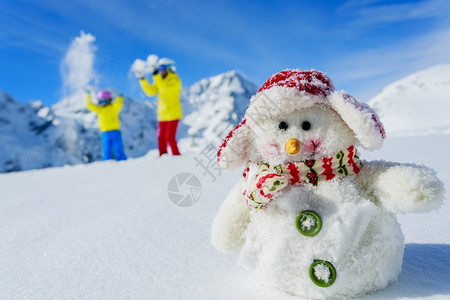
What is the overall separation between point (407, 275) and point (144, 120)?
300 feet

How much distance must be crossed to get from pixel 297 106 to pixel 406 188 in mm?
335

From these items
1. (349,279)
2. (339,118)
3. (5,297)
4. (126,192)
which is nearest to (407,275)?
(349,279)

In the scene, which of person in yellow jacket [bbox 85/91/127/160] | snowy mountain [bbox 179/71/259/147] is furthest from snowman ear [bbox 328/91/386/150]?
snowy mountain [bbox 179/71/259/147]

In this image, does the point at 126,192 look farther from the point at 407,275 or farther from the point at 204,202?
the point at 407,275

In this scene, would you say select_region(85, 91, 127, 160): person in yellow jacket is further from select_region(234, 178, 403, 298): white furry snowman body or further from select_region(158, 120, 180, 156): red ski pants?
select_region(234, 178, 403, 298): white furry snowman body

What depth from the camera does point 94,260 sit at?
1173 mm

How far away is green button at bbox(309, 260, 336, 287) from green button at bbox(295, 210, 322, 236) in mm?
78

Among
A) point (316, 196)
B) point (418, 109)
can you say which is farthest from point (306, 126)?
point (418, 109)

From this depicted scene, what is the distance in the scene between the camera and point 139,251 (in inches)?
47.8

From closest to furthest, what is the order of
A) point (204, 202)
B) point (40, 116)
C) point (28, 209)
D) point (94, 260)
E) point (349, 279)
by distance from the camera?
point (349, 279)
point (94, 260)
point (204, 202)
point (28, 209)
point (40, 116)

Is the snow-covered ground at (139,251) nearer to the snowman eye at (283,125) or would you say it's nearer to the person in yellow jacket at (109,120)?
the snowman eye at (283,125)

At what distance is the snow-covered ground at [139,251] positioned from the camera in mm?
902

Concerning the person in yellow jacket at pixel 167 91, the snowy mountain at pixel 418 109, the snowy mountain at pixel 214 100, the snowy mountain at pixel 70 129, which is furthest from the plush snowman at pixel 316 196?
the snowy mountain at pixel 214 100

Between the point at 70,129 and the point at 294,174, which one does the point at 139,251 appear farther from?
the point at 70,129
